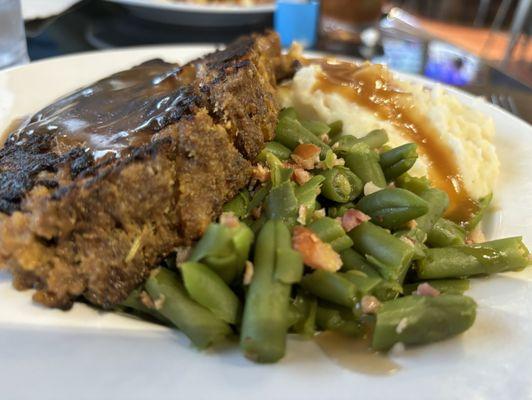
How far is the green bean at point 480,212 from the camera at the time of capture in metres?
3.02

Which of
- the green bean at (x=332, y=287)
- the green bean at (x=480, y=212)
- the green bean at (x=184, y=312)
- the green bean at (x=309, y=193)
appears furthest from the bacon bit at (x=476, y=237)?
the green bean at (x=184, y=312)

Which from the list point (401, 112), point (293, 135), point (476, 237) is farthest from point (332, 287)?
point (401, 112)

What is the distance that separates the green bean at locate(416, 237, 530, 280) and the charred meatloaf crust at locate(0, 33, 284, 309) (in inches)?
40.7

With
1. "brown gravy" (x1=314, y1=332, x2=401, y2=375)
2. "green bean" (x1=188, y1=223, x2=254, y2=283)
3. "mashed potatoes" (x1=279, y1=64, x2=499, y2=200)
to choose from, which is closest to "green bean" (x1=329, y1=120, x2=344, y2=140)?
"mashed potatoes" (x1=279, y1=64, x2=499, y2=200)

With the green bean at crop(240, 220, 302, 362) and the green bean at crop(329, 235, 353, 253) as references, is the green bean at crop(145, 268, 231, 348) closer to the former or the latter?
the green bean at crop(240, 220, 302, 362)

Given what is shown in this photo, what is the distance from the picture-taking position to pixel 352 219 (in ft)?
8.41

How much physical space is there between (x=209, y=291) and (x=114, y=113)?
1185mm

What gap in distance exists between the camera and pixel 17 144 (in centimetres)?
262

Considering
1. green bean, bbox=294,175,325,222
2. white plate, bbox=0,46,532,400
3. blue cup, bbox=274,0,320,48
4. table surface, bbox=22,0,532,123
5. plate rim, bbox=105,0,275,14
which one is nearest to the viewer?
white plate, bbox=0,46,532,400

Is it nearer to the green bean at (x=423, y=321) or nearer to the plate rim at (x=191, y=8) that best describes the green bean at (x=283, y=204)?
the green bean at (x=423, y=321)

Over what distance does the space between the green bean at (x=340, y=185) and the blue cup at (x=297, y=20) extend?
3.45 m

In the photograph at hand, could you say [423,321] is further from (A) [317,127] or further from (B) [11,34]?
(B) [11,34]

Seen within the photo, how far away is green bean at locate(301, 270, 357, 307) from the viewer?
2.18 m

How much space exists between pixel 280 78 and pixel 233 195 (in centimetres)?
148
